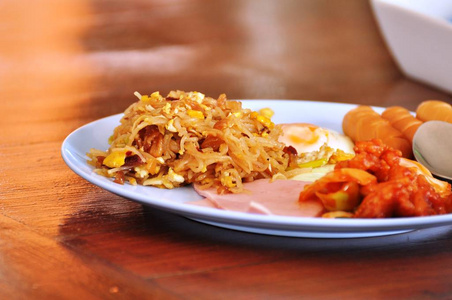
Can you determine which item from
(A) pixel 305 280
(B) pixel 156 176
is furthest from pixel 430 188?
(B) pixel 156 176

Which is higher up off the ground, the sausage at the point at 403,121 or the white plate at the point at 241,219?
the white plate at the point at 241,219

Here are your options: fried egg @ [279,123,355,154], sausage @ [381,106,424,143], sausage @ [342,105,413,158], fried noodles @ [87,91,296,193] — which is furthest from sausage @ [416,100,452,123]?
fried noodles @ [87,91,296,193]

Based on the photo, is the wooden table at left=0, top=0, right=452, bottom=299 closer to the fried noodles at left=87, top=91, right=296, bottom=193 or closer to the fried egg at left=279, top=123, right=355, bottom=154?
the fried noodles at left=87, top=91, right=296, bottom=193

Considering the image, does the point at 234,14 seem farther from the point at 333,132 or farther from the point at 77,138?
the point at 77,138

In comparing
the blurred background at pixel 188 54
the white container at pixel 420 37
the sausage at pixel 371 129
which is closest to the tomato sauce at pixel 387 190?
the sausage at pixel 371 129

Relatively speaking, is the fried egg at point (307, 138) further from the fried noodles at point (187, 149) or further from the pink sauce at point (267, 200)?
the pink sauce at point (267, 200)

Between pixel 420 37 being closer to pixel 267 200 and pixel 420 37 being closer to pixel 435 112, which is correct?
pixel 435 112
